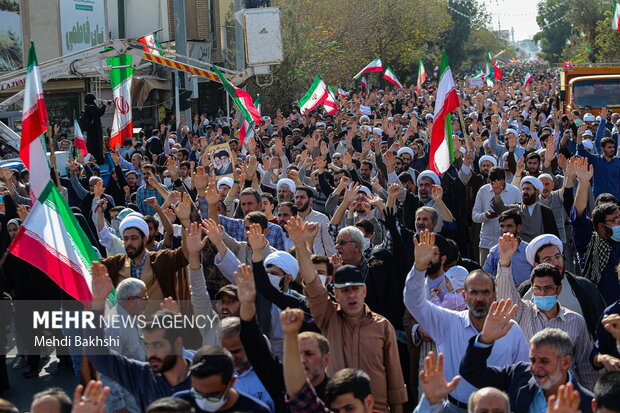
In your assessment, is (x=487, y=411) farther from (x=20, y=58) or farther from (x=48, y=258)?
(x=20, y=58)

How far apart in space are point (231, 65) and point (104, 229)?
2793 cm

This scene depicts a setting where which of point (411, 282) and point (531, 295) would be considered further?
point (531, 295)

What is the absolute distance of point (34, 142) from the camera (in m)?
7.00

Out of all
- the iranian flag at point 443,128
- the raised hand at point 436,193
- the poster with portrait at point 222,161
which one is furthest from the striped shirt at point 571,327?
the poster with portrait at point 222,161

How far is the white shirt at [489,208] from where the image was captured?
906 cm

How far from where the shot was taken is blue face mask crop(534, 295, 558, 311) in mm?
5395

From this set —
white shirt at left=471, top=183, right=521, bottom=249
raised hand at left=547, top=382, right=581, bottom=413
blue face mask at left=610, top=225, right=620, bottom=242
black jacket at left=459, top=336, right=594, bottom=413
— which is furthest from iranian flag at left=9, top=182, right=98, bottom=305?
white shirt at left=471, top=183, right=521, bottom=249

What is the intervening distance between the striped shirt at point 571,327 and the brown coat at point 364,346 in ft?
2.78

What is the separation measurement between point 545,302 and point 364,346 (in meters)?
1.12

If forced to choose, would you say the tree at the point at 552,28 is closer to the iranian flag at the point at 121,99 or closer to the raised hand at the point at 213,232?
the iranian flag at the point at 121,99

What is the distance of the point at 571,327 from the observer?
17.4 feet

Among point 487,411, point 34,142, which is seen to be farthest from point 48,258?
point 487,411

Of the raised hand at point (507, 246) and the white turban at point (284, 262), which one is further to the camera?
the white turban at point (284, 262)

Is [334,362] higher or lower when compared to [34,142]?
lower
